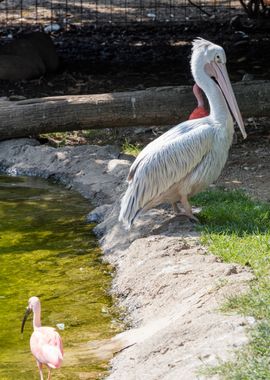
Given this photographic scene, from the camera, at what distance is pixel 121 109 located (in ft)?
32.5

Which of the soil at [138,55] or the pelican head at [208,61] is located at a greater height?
the pelican head at [208,61]

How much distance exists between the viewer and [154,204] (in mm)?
7141

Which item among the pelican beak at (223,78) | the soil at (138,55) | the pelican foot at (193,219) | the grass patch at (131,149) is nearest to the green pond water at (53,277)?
the pelican foot at (193,219)

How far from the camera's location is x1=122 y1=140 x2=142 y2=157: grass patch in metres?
9.88

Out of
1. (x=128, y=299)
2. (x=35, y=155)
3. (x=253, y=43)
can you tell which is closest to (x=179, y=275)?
(x=128, y=299)

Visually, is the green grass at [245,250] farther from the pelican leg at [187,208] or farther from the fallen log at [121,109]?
the fallen log at [121,109]

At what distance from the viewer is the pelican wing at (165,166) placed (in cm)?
695

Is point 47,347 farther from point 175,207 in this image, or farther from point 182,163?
point 175,207

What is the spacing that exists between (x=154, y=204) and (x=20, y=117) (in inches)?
136

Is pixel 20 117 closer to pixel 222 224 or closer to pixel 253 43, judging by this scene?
pixel 222 224

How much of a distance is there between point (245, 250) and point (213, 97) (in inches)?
58.2

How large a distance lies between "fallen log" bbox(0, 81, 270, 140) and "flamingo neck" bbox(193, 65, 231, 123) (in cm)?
258

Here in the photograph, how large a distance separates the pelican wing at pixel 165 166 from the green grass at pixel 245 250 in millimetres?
451

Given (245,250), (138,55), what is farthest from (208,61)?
(138,55)
